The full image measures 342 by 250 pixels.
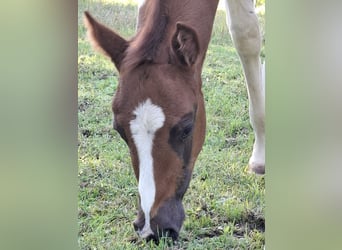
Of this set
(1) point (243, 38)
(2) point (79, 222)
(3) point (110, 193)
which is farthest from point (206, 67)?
(2) point (79, 222)

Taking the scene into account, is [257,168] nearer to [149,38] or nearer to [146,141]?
[146,141]

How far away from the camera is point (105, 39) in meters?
2.46

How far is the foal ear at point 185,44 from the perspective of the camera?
2316 millimetres

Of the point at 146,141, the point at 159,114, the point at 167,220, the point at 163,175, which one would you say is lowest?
the point at 167,220

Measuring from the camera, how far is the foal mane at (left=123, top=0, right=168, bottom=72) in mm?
2402

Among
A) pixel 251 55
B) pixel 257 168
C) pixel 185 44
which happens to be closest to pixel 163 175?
pixel 257 168

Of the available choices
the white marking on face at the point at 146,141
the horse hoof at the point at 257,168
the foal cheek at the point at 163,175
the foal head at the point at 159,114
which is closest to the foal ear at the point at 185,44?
the foal head at the point at 159,114

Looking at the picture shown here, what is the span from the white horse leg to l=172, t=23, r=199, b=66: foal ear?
26 cm

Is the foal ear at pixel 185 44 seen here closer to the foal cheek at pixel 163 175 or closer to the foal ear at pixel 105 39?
the foal ear at pixel 105 39

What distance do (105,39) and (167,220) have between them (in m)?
0.83

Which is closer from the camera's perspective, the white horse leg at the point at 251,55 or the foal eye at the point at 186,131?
the foal eye at the point at 186,131

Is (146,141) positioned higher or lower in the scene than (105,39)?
lower
